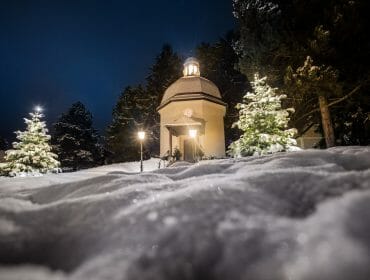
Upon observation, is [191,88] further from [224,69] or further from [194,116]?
[224,69]

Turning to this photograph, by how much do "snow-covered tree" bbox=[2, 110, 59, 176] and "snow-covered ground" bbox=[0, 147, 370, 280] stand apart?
56.0 feet

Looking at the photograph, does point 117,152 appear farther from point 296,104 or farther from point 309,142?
point 296,104

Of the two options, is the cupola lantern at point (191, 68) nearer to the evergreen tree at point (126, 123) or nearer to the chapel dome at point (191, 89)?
the chapel dome at point (191, 89)

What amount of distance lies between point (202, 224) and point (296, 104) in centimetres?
1253

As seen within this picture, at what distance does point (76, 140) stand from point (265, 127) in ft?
113

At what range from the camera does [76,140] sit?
42.0m

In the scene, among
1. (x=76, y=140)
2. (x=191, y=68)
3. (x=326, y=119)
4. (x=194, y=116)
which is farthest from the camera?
(x=76, y=140)

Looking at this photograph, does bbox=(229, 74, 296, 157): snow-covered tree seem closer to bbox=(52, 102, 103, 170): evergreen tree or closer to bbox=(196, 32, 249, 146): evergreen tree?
bbox=(196, 32, 249, 146): evergreen tree

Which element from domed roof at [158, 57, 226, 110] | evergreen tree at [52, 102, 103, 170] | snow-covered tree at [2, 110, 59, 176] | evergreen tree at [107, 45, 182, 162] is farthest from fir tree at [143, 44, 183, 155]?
snow-covered tree at [2, 110, 59, 176]

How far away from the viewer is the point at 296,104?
13.2m

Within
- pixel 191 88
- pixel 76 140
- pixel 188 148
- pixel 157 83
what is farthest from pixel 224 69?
pixel 76 140

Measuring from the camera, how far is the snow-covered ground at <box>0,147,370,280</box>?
1487 mm

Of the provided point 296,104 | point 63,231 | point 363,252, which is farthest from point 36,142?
point 363,252

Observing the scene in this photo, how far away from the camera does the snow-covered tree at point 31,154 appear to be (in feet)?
57.4
